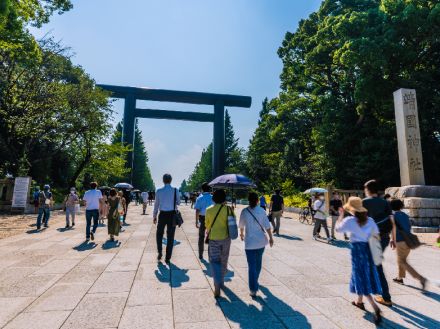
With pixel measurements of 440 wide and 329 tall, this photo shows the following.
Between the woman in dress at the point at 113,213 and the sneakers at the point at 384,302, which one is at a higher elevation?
the woman in dress at the point at 113,213

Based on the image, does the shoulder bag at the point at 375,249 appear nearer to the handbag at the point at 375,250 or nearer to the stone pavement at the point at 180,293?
the handbag at the point at 375,250

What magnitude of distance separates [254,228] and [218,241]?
56cm

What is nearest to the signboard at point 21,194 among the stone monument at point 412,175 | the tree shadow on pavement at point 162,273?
the tree shadow on pavement at point 162,273

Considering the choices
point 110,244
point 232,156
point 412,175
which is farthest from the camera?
point 232,156

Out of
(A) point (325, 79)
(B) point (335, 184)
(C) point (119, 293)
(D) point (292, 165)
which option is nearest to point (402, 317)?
(C) point (119, 293)

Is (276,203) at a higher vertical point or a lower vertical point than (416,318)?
higher

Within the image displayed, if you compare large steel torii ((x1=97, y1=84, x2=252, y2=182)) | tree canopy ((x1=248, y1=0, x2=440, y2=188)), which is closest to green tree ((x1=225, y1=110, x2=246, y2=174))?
large steel torii ((x1=97, y1=84, x2=252, y2=182))

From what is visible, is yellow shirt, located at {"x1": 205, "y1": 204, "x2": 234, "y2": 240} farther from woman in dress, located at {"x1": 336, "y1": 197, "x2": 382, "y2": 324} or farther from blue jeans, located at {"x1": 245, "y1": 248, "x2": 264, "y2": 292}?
woman in dress, located at {"x1": 336, "y1": 197, "x2": 382, "y2": 324}

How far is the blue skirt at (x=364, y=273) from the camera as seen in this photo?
3.55 meters

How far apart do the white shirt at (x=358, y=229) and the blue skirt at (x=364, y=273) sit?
8 cm

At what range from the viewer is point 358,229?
3.73 m

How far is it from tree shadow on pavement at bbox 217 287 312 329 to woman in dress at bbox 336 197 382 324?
31.7 inches

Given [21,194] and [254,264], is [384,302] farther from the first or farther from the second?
[21,194]

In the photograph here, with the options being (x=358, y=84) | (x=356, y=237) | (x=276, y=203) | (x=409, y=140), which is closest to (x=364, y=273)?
(x=356, y=237)
